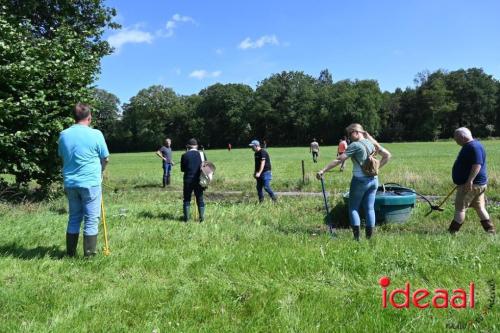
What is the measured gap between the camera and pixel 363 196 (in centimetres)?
693

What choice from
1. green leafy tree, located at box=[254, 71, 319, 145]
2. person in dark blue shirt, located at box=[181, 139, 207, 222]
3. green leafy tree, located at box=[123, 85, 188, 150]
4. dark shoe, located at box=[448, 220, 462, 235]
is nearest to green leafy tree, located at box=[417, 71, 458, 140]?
green leafy tree, located at box=[254, 71, 319, 145]

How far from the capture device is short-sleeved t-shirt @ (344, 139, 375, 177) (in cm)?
663

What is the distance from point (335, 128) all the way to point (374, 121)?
8686 millimetres

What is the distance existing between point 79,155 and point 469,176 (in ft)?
19.8

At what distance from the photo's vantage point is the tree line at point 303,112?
9681 centimetres

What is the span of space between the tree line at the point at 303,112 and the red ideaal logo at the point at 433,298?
3734 inches

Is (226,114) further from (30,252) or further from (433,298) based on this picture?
(433,298)

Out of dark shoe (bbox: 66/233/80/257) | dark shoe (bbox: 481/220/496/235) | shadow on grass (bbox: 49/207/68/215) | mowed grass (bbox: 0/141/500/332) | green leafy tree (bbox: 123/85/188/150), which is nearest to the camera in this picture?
mowed grass (bbox: 0/141/500/332)

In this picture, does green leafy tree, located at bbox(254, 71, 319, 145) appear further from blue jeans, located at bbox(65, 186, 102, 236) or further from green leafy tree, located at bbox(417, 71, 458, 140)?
blue jeans, located at bbox(65, 186, 102, 236)

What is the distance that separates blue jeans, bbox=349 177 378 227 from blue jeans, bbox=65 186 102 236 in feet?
12.4

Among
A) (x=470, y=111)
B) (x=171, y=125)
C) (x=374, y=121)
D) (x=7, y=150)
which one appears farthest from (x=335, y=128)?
(x=7, y=150)

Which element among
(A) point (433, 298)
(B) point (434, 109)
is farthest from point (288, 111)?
(A) point (433, 298)

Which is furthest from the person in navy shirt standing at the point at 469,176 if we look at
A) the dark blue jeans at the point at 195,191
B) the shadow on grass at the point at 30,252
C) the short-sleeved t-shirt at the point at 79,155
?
the shadow on grass at the point at 30,252

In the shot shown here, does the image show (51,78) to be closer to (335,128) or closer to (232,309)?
(232,309)
